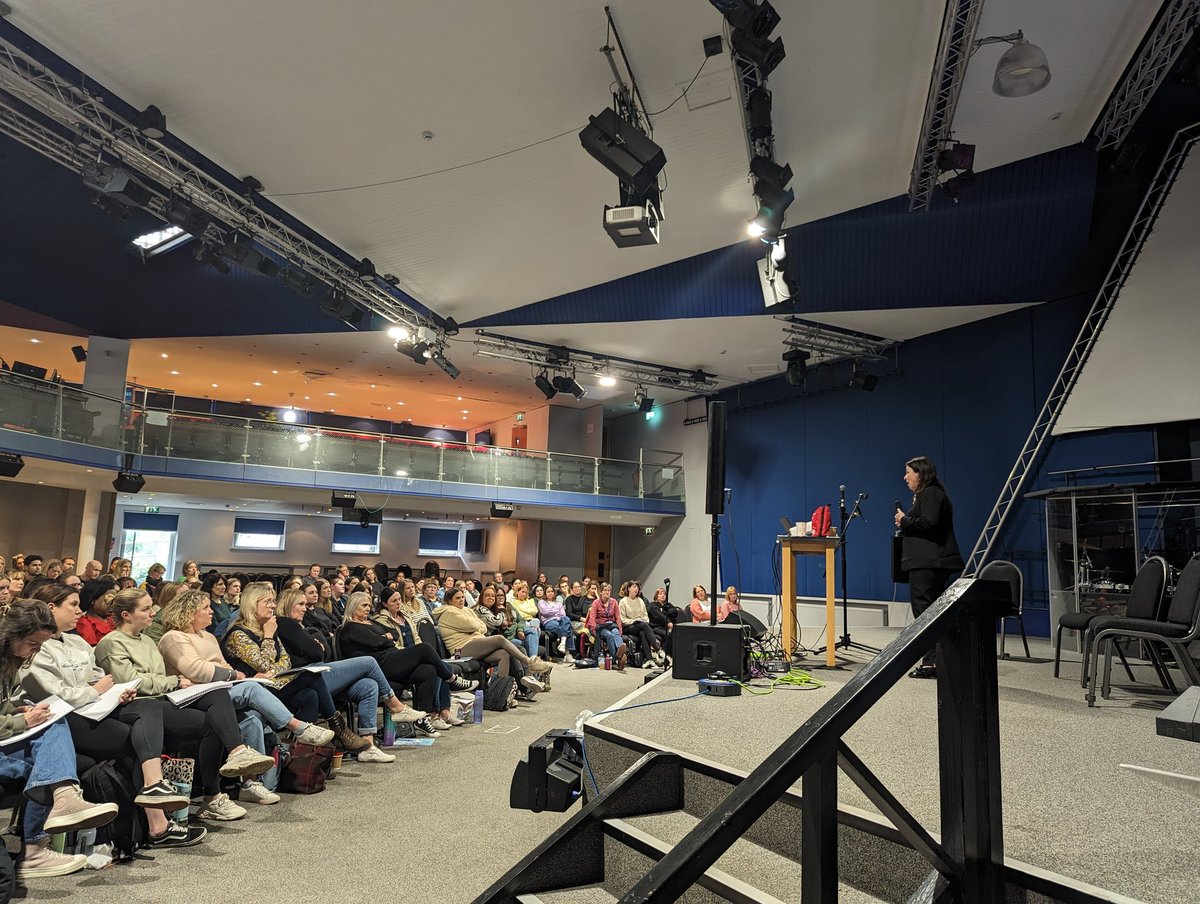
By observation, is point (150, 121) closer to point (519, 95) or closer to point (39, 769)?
point (519, 95)

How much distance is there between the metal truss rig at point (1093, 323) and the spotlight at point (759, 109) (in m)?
5.14

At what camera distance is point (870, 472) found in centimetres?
1224

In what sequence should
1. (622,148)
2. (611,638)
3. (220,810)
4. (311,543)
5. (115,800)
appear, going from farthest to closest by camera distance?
(311,543) → (611,638) → (622,148) → (220,810) → (115,800)

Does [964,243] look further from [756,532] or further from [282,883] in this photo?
[282,883]

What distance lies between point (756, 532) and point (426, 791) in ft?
35.8

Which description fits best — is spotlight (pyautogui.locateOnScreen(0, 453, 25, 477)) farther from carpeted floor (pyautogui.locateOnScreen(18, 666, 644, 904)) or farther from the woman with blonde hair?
carpeted floor (pyautogui.locateOnScreen(18, 666, 644, 904))

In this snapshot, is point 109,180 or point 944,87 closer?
point 944,87

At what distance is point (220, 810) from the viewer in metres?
3.75

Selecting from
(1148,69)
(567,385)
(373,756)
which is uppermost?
(1148,69)

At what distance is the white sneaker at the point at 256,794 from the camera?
13.4 ft

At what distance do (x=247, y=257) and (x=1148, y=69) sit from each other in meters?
9.08

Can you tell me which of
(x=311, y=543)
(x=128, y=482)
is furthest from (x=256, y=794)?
(x=311, y=543)

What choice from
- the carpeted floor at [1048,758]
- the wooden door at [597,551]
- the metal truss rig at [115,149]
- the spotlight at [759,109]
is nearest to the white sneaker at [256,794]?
the carpeted floor at [1048,758]

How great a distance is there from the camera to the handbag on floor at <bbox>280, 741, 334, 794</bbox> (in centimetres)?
427
